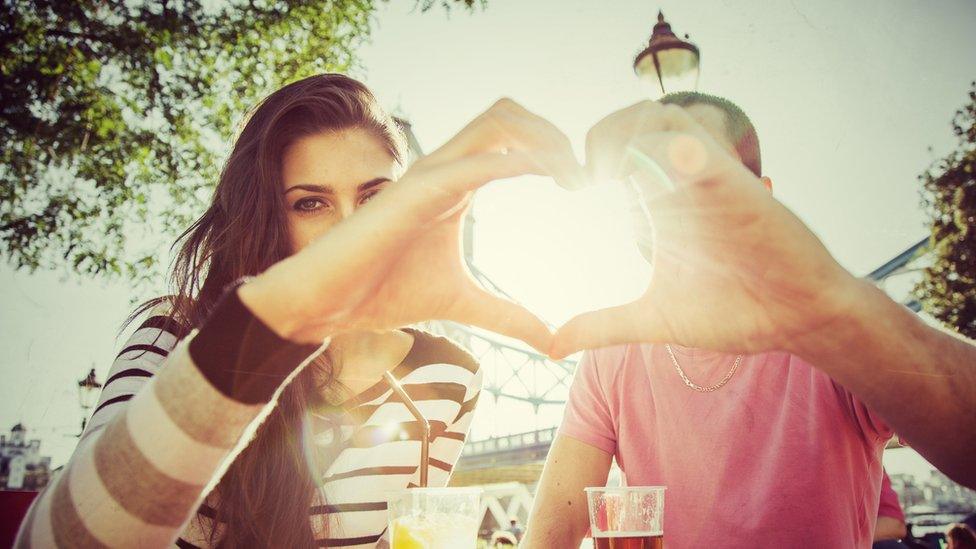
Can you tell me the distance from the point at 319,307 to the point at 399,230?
17 cm

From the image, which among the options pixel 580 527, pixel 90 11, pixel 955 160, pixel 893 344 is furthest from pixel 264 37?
pixel 955 160

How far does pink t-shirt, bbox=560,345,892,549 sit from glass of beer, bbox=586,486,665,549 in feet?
2.11

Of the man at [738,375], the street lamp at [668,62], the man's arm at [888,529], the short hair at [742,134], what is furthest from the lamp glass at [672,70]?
the man's arm at [888,529]

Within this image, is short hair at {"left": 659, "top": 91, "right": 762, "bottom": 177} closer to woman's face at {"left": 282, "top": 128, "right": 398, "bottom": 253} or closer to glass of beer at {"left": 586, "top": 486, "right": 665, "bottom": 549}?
woman's face at {"left": 282, "top": 128, "right": 398, "bottom": 253}

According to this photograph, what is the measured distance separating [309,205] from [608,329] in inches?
53.7

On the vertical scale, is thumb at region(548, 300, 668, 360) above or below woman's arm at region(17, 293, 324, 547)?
above

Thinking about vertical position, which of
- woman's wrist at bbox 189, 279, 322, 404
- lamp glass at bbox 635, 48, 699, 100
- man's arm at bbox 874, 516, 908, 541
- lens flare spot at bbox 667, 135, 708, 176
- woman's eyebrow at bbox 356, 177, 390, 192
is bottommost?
man's arm at bbox 874, 516, 908, 541

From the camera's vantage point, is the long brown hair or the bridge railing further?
the bridge railing

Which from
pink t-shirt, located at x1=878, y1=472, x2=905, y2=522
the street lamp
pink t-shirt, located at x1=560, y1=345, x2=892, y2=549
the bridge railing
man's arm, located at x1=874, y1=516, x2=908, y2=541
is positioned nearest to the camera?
pink t-shirt, located at x1=560, y1=345, x2=892, y2=549

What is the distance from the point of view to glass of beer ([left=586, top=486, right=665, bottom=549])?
3.73 feet

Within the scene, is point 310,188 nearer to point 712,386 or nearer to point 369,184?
point 369,184

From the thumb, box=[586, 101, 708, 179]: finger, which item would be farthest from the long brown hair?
box=[586, 101, 708, 179]: finger

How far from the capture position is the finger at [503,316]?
109 cm

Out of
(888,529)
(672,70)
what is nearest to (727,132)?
(672,70)
